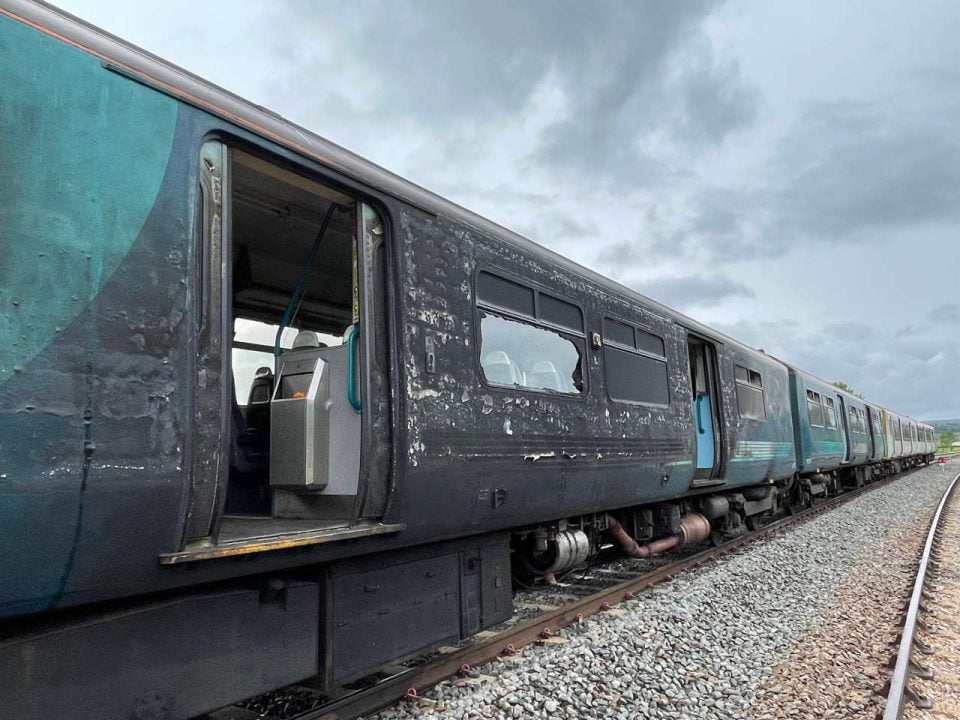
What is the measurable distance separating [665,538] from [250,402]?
16.1 feet

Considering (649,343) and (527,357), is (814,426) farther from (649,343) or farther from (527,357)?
(527,357)

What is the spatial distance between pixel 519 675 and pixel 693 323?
4955 millimetres

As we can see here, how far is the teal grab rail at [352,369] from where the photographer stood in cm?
341

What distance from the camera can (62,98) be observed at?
2.21 m

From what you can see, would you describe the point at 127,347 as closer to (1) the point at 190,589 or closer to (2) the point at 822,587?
(1) the point at 190,589

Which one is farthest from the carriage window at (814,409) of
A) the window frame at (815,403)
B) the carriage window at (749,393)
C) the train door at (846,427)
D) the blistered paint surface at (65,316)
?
the blistered paint surface at (65,316)

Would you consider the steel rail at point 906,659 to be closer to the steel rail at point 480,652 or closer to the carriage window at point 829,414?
the steel rail at point 480,652

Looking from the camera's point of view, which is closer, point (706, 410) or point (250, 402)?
point (250, 402)

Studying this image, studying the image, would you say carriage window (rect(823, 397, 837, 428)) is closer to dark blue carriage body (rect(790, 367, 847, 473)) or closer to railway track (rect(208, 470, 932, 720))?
dark blue carriage body (rect(790, 367, 847, 473))

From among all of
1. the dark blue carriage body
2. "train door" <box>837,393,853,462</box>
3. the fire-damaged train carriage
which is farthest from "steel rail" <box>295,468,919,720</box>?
"train door" <box>837,393,853,462</box>

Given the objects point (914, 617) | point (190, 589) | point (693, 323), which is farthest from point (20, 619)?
point (693, 323)

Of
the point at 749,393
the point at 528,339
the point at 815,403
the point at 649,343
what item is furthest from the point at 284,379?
the point at 815,403

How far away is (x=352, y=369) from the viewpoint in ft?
11.3

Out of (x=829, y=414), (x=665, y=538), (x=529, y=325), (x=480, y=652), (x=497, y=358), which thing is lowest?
(x=480, y=652)
